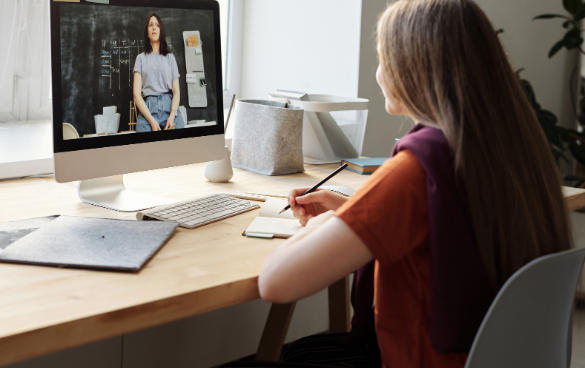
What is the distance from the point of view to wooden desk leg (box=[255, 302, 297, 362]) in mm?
1369

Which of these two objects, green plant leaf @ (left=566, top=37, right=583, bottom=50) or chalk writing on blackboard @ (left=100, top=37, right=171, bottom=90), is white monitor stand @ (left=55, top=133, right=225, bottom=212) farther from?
green plant leaf @ (left=566, top=37, right=583, bottom=50)

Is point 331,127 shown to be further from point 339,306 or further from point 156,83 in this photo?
point 156,83

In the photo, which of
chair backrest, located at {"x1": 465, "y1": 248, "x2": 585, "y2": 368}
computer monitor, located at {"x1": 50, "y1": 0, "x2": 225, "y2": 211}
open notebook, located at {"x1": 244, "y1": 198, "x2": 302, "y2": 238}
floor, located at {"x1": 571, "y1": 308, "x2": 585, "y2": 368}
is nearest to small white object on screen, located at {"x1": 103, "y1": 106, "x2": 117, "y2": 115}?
computer monitor, located at {"x1": 50, "y1": 0, "x2": 225, "y2": 211}

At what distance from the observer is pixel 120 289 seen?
0.87 meters

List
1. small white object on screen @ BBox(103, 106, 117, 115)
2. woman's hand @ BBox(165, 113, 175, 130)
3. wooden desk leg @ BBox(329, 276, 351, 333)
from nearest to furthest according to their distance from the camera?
small white object on screen @ BBox(103, 106, 117, 115) → woman's hand @ BBox(165, 113, 175, 130) → wooden desk leg @ BBox(329, 276, 351, 333)

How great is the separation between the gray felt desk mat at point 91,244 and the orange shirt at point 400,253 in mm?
371

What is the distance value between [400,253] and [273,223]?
46 cm

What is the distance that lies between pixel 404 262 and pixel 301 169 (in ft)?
3.17

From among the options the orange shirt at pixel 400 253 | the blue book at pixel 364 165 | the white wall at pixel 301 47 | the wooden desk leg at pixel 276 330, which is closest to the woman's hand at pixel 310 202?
the wooden desk leg at pixel 276 330

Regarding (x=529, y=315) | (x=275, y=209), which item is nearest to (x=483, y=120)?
(x=529, y=315)

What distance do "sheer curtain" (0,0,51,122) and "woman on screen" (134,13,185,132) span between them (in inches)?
23.6

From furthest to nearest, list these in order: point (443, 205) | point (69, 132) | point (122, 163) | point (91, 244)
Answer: point (122, 163) < point (69, 132) < point (91, 244) < point (443, 205)

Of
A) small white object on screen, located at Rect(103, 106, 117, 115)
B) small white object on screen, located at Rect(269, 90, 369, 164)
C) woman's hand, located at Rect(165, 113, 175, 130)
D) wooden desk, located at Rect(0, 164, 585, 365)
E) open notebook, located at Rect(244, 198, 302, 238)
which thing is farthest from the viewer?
small white object on screen, located at Rect(269, 90, 369, 164)

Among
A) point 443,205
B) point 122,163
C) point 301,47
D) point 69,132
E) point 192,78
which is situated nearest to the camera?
point 443,205
